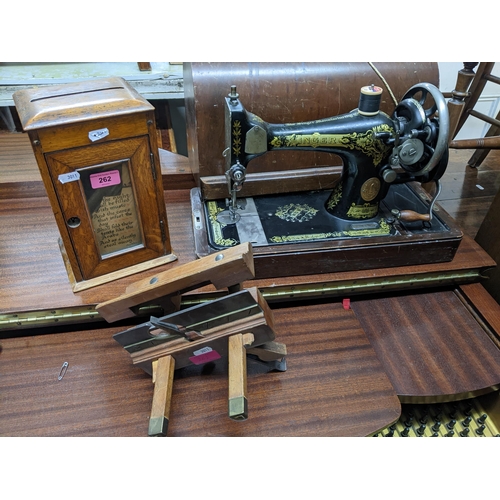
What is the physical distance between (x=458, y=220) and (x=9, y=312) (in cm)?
167

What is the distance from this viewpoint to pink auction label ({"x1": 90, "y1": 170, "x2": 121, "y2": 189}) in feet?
3.68

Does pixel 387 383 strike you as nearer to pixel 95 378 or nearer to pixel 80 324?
pixel 95 378

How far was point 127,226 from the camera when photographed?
1.25 metres

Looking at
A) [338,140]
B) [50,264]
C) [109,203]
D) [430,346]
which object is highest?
[338,140]

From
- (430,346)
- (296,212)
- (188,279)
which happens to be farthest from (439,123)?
(188,279)

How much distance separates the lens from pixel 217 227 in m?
1.39

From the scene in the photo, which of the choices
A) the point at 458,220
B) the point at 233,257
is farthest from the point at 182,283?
the point at 458,220

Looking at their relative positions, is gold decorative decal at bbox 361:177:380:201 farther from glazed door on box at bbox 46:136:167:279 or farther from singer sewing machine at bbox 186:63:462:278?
glazed door on box at bbox 46:136:167:279

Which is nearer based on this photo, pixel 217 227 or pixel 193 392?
pixel 193 392

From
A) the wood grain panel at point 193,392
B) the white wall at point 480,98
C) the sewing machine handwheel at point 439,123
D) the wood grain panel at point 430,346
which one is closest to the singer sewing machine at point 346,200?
the sewing machine handwheel at point 439,123

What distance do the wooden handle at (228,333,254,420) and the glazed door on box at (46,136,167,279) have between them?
0.44 metres

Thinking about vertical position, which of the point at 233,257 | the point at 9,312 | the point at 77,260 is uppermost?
the point at 233,257

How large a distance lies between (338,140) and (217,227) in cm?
46

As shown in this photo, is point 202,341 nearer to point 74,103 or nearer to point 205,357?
point 205,357
